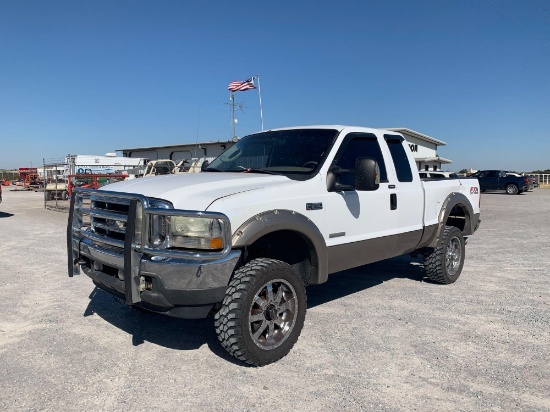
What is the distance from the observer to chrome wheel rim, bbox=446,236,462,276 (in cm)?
610

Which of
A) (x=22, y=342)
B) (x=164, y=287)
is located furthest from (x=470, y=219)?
(x=22, y=342)

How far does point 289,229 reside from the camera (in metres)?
3.72

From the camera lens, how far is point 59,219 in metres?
14.4

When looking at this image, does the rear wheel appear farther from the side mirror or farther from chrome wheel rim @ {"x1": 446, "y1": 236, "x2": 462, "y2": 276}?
the side mirror

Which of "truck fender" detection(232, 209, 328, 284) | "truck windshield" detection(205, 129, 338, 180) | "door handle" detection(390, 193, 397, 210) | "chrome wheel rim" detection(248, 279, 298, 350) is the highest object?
"truck windshield" detection(205, 129, 338, 180)

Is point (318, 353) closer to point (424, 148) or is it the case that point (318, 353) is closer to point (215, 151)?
point (215, 151)

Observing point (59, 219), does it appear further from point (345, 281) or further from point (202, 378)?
point (202, 378)

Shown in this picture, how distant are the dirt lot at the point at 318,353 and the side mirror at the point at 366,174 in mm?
1442

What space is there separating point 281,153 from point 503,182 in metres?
29.0

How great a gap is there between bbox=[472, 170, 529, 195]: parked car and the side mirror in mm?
26752

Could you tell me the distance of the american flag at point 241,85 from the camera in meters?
27.7

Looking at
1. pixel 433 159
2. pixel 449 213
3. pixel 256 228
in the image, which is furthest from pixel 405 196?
pixel 433 159

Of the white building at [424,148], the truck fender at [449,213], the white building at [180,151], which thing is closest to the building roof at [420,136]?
the white building at [424,148]

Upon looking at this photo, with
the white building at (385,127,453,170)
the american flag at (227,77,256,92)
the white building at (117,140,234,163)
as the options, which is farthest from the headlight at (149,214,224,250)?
the white building at (385,127,453,170)
